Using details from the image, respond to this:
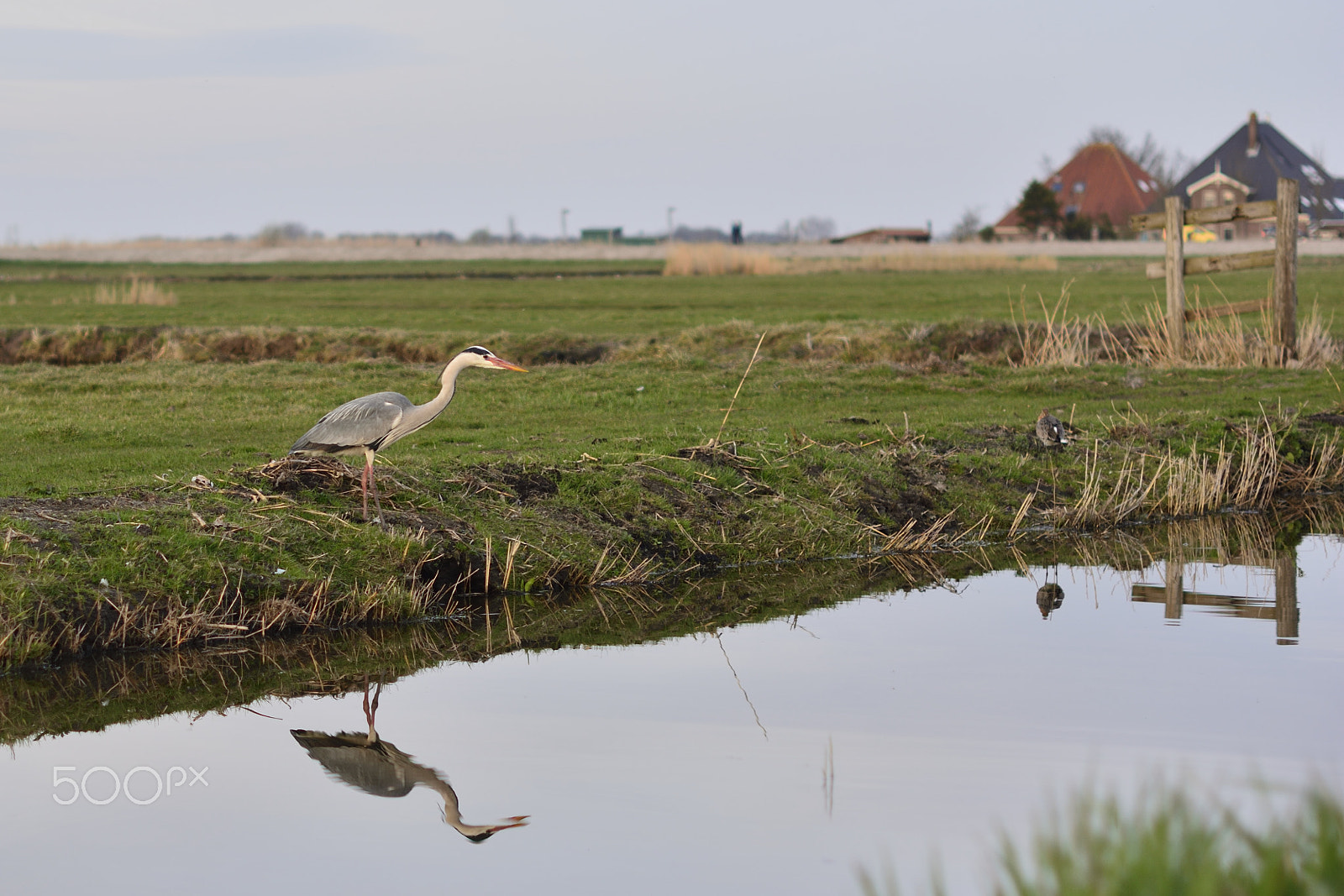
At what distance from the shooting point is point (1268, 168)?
92.5m

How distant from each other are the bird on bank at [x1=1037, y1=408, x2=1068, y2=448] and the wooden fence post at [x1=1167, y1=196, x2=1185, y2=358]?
8.40 metres

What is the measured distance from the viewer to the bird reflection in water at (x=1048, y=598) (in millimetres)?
12492

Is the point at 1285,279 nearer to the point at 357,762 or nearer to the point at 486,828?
the point at 357,762

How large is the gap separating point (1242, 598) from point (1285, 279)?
1310cm

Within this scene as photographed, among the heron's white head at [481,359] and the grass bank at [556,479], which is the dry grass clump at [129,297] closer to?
the grass bank at [556,479]

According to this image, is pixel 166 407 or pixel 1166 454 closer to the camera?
pixel 1166 454

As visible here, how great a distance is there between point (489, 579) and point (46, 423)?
8.51m

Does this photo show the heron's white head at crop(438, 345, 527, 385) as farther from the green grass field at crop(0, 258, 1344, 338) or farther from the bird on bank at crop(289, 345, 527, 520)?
the green grass field at crop(0, 258, 1344, 338)

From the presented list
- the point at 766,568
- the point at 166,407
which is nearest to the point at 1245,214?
the point at 766,568

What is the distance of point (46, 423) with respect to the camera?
17734 millimetres

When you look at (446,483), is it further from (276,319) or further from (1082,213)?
(1082,213)

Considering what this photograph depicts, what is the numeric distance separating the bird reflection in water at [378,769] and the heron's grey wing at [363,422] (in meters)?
2.93

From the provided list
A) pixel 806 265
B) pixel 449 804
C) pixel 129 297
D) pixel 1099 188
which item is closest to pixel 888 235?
pixel 1099 188

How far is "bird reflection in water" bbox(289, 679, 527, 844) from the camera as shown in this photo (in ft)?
25.5
